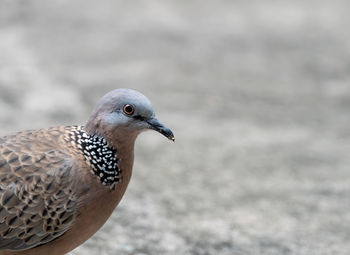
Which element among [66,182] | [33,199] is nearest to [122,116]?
[66,182]

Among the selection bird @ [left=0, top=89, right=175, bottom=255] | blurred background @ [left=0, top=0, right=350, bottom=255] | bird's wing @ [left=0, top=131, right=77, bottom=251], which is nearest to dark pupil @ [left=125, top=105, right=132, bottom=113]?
bird @ [left=0, top=89, right=175, bottom=255]

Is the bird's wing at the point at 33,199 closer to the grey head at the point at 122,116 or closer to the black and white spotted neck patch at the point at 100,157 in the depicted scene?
the black and white spotted neck patch at the point at 100,157

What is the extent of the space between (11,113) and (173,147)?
180 cm

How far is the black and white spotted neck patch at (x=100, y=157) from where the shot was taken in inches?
154

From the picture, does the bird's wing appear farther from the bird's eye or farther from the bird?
the bird's eye

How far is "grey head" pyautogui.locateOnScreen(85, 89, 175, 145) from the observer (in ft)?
12.6

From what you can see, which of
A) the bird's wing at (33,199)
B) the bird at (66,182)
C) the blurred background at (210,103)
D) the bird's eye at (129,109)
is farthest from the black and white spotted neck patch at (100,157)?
the blurred background at (210,103)

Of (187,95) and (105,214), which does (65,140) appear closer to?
(105,214)

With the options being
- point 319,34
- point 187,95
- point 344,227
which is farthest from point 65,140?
point 319,34

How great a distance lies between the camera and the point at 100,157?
3916 mm

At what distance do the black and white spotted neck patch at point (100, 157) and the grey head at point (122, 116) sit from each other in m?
0.06

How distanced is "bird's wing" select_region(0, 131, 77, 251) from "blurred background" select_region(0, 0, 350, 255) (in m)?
1.02

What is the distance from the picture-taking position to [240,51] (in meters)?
9.28

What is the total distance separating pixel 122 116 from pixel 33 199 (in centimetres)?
74
